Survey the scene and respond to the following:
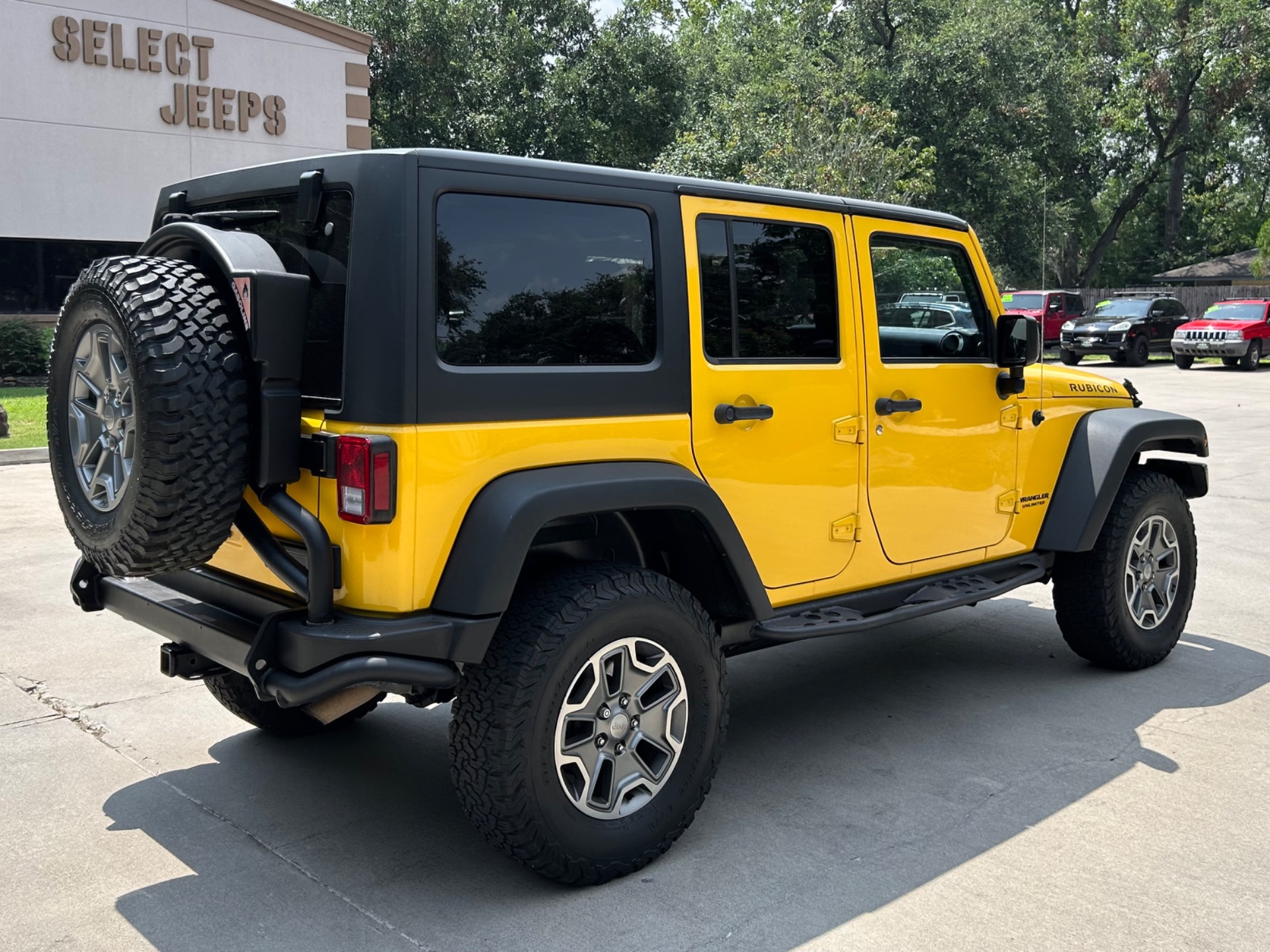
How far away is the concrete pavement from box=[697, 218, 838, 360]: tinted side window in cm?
156

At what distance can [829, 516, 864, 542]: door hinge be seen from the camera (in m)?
4.28

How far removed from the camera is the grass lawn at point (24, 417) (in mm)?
12438

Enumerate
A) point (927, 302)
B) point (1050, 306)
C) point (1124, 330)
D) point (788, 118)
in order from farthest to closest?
point (1050, 306), point (1124, 330), point (788, 118), point (927, 302)

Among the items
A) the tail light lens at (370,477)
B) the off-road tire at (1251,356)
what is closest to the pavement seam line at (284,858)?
the tail light lens at (370,477)

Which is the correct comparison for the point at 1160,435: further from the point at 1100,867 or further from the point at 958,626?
the point at 1100,867

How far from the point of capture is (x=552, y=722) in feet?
10.9

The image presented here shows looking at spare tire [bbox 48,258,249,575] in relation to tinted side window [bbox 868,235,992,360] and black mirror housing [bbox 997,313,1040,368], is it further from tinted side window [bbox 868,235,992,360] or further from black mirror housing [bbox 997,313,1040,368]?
black mirror housing [bbox 997,313,1040,368]

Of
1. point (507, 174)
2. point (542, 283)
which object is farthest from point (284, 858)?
point (507, 174)

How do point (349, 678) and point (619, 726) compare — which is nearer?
point (349, 678)

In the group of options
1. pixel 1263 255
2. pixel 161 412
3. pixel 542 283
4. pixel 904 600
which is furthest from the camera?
pixel 1263 255

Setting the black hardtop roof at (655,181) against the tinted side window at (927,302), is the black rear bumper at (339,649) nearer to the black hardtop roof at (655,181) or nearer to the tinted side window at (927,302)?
the black hardtop roof at (655,181)

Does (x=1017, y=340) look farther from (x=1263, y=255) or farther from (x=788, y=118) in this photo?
(x=1263, y=255)

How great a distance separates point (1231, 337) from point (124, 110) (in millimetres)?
23614

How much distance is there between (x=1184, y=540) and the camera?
5.73m
